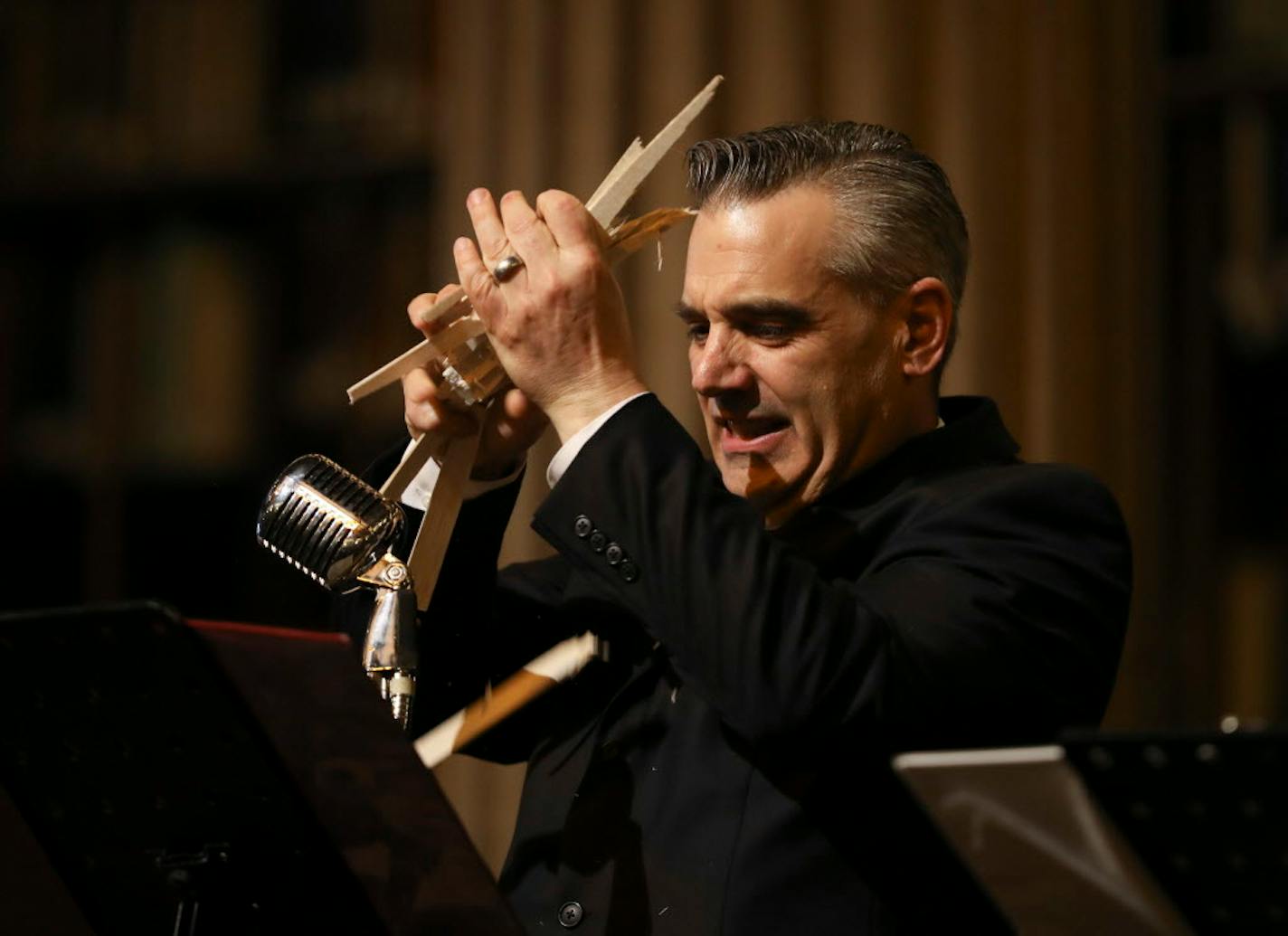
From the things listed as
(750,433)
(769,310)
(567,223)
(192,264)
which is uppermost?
(567,223)

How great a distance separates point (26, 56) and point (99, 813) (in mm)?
3085

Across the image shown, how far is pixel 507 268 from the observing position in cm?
154

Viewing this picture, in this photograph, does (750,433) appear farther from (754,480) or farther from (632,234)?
(632,234)

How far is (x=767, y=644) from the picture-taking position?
1.43 meters

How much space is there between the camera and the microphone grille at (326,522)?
1.51 m

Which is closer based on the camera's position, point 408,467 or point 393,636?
point 393,636

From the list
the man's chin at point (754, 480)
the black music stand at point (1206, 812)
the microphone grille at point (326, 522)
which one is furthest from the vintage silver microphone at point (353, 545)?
the black music stand at point (1206, 812)

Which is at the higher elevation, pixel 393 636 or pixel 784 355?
pixel 784 355

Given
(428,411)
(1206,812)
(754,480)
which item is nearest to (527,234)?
(428,411)

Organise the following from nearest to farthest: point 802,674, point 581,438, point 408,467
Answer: point 802,674 < point 581,438 < point 408,467

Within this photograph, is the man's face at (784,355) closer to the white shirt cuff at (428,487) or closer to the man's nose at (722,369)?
the man's nose at (722,369)

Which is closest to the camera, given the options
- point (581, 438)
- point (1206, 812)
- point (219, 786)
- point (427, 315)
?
point (1206, 812)

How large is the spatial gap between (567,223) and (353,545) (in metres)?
0.31

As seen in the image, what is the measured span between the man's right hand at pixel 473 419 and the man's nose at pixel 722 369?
157 mm
